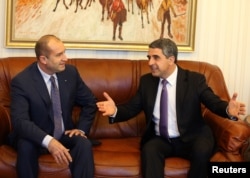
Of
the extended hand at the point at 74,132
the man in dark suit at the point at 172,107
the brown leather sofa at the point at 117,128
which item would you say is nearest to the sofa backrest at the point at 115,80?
the brown leather sofa at the point at 117,128

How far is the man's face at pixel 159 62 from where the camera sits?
105 inches

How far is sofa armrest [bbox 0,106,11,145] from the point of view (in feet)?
8.46

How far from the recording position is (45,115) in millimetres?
2518

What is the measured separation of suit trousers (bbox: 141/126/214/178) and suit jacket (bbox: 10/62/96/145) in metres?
0.48

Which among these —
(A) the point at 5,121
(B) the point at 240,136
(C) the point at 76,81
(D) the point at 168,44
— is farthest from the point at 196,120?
(A) the point at 5,121

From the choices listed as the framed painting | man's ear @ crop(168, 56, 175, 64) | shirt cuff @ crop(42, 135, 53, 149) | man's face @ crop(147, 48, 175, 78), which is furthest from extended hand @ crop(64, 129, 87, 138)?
the framed painting

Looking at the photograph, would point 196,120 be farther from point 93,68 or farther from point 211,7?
point 211,7

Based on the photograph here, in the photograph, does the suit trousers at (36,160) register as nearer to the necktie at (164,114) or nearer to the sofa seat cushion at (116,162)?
the sofa seat cushion at (116,162)

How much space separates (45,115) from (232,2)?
1.97 m

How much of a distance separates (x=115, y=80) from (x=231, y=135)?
3.18 ft

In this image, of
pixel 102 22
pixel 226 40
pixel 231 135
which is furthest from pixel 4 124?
pixel 226 40

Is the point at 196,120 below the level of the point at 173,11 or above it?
below

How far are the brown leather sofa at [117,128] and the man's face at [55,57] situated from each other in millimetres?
449

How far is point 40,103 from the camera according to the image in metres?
2.48
